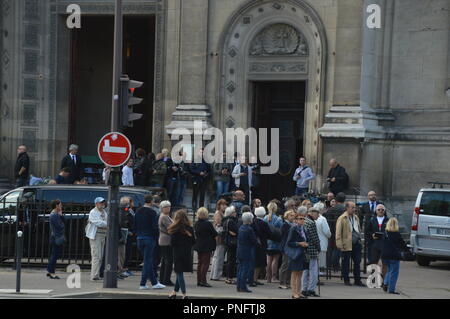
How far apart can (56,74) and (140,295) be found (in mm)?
14127

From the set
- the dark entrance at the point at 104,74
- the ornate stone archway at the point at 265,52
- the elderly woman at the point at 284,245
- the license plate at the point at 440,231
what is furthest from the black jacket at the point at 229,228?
the dark entrance at the point at 104,74

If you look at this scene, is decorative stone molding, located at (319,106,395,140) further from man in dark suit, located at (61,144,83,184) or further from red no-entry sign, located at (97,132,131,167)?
red no-entry sign, located at (97,132,131,167)

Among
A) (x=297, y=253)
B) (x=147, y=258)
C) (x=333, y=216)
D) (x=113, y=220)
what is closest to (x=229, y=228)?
(x=147, y=258)

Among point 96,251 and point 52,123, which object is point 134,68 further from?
point 96,251

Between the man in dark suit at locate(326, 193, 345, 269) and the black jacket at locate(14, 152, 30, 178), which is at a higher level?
the black jacket at locate(14, 152, 30, 178)

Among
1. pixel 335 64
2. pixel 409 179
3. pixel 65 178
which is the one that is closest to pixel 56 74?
pixel 65 178

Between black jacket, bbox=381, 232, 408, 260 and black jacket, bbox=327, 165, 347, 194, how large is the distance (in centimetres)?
619

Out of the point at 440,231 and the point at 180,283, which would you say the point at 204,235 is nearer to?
the point at 180,283

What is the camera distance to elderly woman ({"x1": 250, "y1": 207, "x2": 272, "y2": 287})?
842 inches

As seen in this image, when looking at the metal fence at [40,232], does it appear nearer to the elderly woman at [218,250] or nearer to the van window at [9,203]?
the van window at [9,203]

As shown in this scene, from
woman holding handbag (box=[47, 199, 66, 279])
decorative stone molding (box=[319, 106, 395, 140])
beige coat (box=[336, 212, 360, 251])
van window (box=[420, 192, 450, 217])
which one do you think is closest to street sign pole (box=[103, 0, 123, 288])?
woman holding handbag (box=[47, 199, 66, 279])

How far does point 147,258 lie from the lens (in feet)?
66.1

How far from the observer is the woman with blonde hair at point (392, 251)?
2050 centimetres
